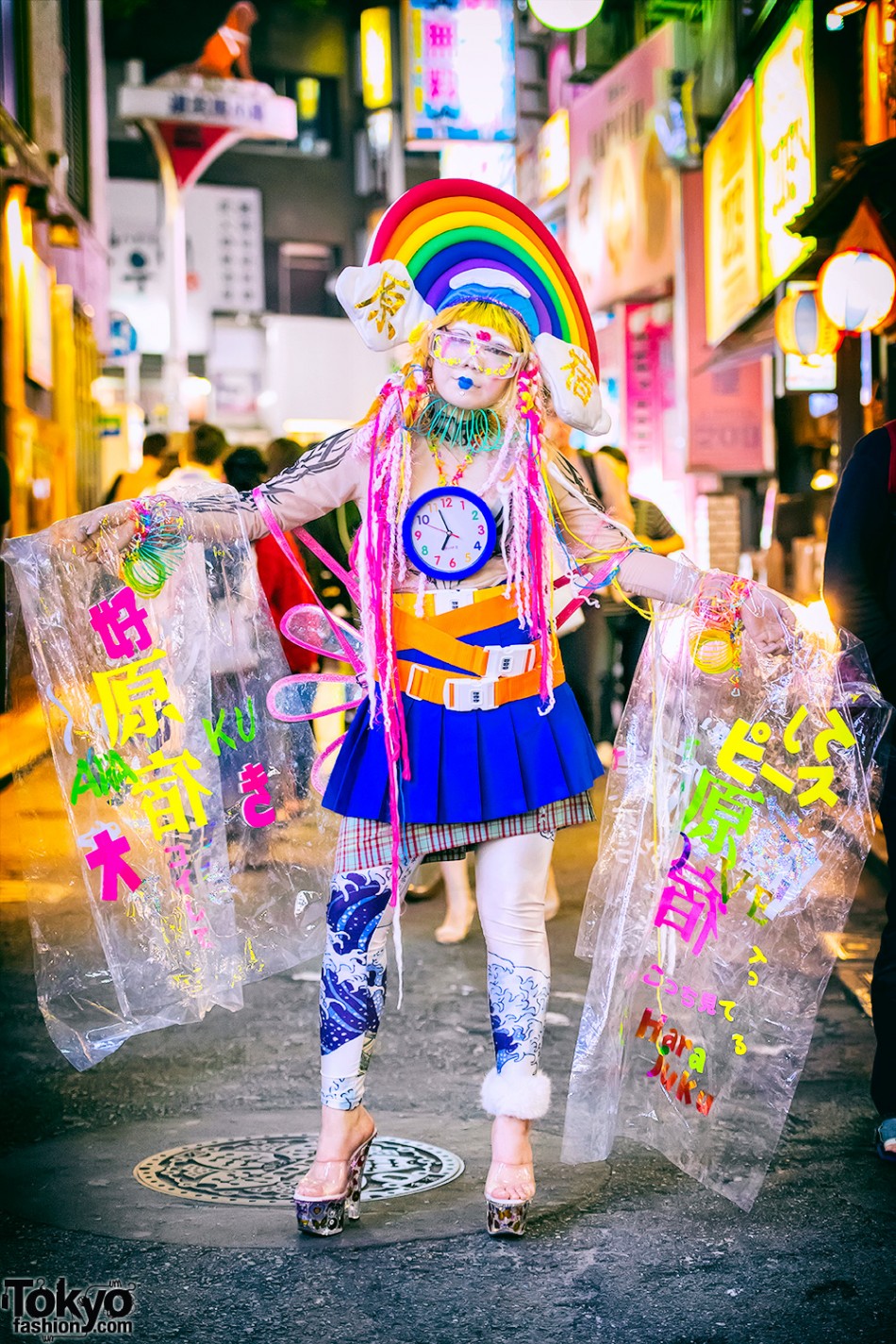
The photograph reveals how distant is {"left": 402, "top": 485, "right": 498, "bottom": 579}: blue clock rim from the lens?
3.34m

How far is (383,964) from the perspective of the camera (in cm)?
340

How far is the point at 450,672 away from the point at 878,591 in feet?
3.73

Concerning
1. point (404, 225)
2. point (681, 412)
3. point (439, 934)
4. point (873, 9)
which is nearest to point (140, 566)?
point (404, 225)

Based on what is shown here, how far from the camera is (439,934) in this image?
594cm

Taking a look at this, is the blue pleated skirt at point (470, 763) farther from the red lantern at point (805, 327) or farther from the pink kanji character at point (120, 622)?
the red lantern at point (805, 327)

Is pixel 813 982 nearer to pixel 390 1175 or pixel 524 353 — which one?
pixel 390 1175

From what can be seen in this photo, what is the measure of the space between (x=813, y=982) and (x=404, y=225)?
1933 millimetres

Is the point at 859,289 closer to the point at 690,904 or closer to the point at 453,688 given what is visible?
the point at 690,904

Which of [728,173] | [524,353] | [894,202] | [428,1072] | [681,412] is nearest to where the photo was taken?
[524,353]

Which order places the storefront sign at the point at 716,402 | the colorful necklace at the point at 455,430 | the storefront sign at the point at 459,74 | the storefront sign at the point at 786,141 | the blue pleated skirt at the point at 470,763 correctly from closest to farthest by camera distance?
the blue pleated skirt at the point at 470,763, the colorful necklace at the point at 455,430, the storefront sign at the point at 786,141, the storefront sign at the point at 716,402, the storefront sign at the point at 459,74

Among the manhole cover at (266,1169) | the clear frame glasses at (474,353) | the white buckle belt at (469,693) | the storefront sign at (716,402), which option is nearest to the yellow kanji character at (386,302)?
the clear frame glasses at (474,353)

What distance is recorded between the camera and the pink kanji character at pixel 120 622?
3547 millimetres

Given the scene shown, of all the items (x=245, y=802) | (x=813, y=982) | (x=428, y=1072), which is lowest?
(x=428, y=1072)

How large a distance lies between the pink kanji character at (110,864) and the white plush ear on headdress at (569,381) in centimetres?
140
